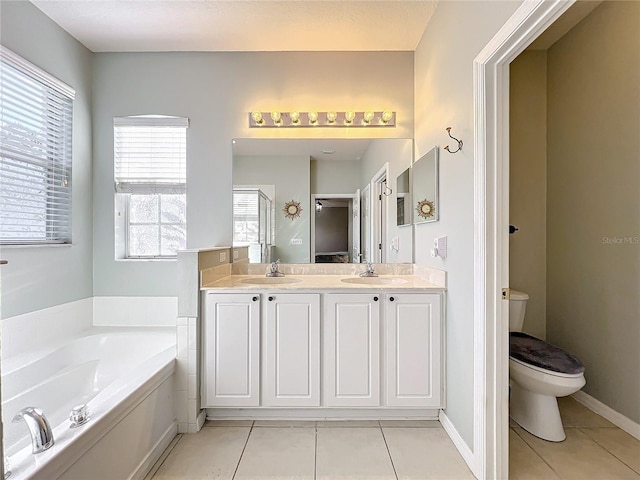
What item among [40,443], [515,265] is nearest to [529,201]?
[515,265]

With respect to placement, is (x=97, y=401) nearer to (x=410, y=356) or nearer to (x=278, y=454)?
(x=278, y=454)

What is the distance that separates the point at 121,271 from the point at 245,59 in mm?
1962

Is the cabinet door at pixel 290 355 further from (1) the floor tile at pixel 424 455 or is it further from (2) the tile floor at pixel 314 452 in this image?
(1) the floor tile at pixel 424 455

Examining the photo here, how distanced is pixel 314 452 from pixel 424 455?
1.97 ft

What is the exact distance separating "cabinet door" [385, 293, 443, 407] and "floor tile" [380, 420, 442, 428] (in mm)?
137

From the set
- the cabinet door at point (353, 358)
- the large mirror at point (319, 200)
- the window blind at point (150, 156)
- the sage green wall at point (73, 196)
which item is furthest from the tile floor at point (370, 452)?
the window blind at point (150, 156)


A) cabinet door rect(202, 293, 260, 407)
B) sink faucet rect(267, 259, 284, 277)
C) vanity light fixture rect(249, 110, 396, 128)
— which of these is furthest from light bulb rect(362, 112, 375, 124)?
cabinet door rect(202, 293, 260, 407)

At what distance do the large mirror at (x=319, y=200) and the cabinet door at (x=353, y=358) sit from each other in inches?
27.8

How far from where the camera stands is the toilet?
1844mm

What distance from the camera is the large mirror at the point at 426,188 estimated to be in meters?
2.17

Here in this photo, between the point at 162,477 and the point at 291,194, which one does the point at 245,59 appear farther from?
the point at 162,477

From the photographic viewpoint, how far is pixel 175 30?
2393mm

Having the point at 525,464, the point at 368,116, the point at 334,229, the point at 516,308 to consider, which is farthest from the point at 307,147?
the point at 525,464

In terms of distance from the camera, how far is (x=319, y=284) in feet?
7.32
